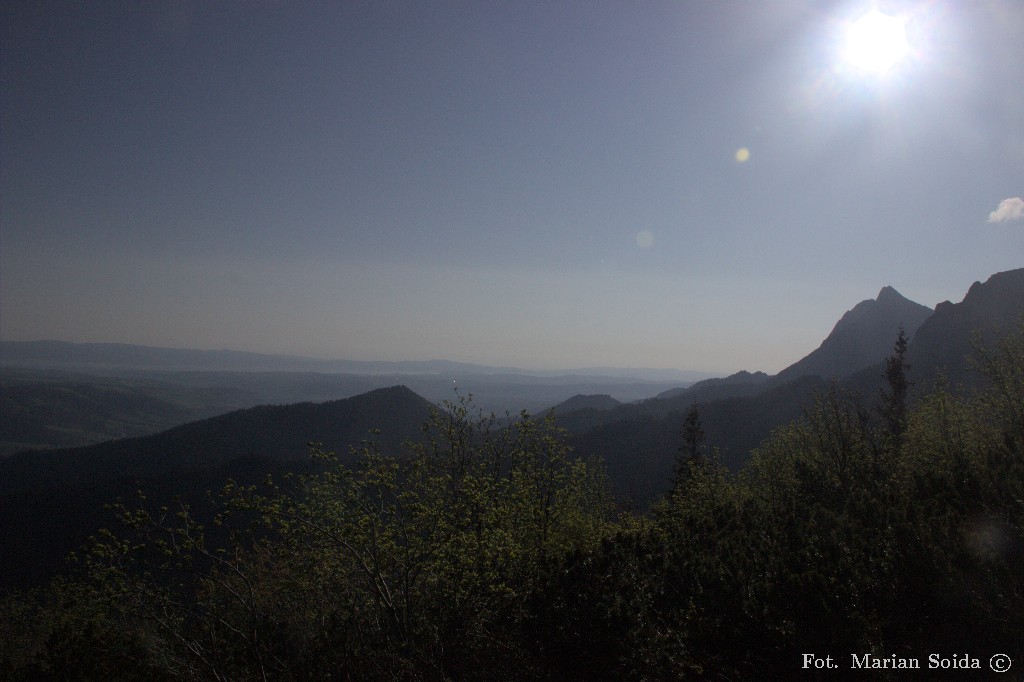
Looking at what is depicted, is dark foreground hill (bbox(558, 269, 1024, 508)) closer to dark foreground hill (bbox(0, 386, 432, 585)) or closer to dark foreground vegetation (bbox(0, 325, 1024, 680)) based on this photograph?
dark foreground hill (bbox(0, 386, 432, 585))

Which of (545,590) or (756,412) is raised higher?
(545,590)

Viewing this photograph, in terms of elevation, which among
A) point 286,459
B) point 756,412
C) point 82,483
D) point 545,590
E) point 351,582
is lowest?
point 82,483

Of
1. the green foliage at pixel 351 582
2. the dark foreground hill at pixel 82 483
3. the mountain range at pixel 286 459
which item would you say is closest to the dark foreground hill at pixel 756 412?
the mountain range at pixel 286 459

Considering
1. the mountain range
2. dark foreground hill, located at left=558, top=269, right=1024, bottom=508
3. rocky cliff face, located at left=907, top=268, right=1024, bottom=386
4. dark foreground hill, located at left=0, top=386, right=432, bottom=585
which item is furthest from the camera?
rocky cliff face, located at left=907, top=268, right=1024, bottom=386

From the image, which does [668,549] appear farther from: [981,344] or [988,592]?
[981,344]

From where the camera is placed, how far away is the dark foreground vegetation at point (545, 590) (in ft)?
34.2

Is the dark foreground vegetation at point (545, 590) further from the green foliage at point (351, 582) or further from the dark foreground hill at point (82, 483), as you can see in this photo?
the dark foreground hill at point (82, 483)

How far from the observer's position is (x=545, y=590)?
12.9 meters

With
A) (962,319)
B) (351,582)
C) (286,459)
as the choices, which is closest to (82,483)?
(286,459)

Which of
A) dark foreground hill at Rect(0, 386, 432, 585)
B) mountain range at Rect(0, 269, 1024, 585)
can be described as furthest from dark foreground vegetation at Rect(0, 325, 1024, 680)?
mountain range at Rect(0, 269, 1024, 585)

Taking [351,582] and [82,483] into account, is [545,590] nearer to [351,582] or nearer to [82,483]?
[351,582]

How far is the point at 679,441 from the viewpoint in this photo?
152m

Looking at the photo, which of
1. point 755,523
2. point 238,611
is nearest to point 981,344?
point 755,523

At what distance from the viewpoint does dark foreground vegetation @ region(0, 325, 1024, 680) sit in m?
10.4
